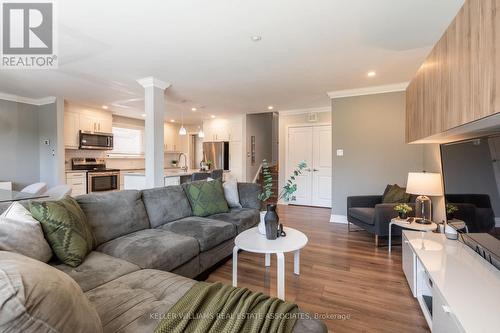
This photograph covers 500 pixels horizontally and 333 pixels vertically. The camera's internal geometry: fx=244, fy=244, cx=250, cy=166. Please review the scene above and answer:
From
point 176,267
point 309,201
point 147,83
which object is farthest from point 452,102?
point 309,201

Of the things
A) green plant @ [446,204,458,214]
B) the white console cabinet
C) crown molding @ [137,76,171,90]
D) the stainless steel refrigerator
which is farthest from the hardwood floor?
the stainless steel refrigerator

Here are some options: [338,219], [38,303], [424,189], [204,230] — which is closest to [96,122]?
[204,230]

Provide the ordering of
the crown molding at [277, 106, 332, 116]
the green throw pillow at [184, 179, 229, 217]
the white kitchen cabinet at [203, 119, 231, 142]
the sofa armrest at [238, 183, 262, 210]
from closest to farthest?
the green throw pillow at [184, 179, 229, 217], the sofa armrest at [238, 183, 262, 210], the crown molding at [277, 106, 332, 116], the white kitchen cabinet at [203, 119, 231, 142]

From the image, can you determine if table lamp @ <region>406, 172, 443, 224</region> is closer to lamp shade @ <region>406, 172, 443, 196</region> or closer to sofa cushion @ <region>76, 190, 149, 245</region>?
lamp shade @ <region>406, 172, 443, 196</region>

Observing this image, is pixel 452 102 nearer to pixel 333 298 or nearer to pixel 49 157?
pixel 333 298

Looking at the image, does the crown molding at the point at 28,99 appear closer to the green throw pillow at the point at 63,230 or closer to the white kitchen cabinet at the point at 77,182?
the white kitchen cabinet at the point at 77,182

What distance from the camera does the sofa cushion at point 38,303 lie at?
60 centimetres

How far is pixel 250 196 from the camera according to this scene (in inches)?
141

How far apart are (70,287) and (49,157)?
552cm

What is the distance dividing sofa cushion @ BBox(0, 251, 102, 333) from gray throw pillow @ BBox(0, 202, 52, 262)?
2.38 ft

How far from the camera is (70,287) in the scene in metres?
0.83

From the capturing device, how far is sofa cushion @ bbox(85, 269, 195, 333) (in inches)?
41.8

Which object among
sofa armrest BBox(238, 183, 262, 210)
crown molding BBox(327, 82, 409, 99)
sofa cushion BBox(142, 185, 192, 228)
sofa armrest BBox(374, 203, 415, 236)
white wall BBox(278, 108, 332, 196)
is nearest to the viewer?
sofa cushion BBox(142, 185, 192, 228)

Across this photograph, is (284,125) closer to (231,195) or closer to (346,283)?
(231,195)
